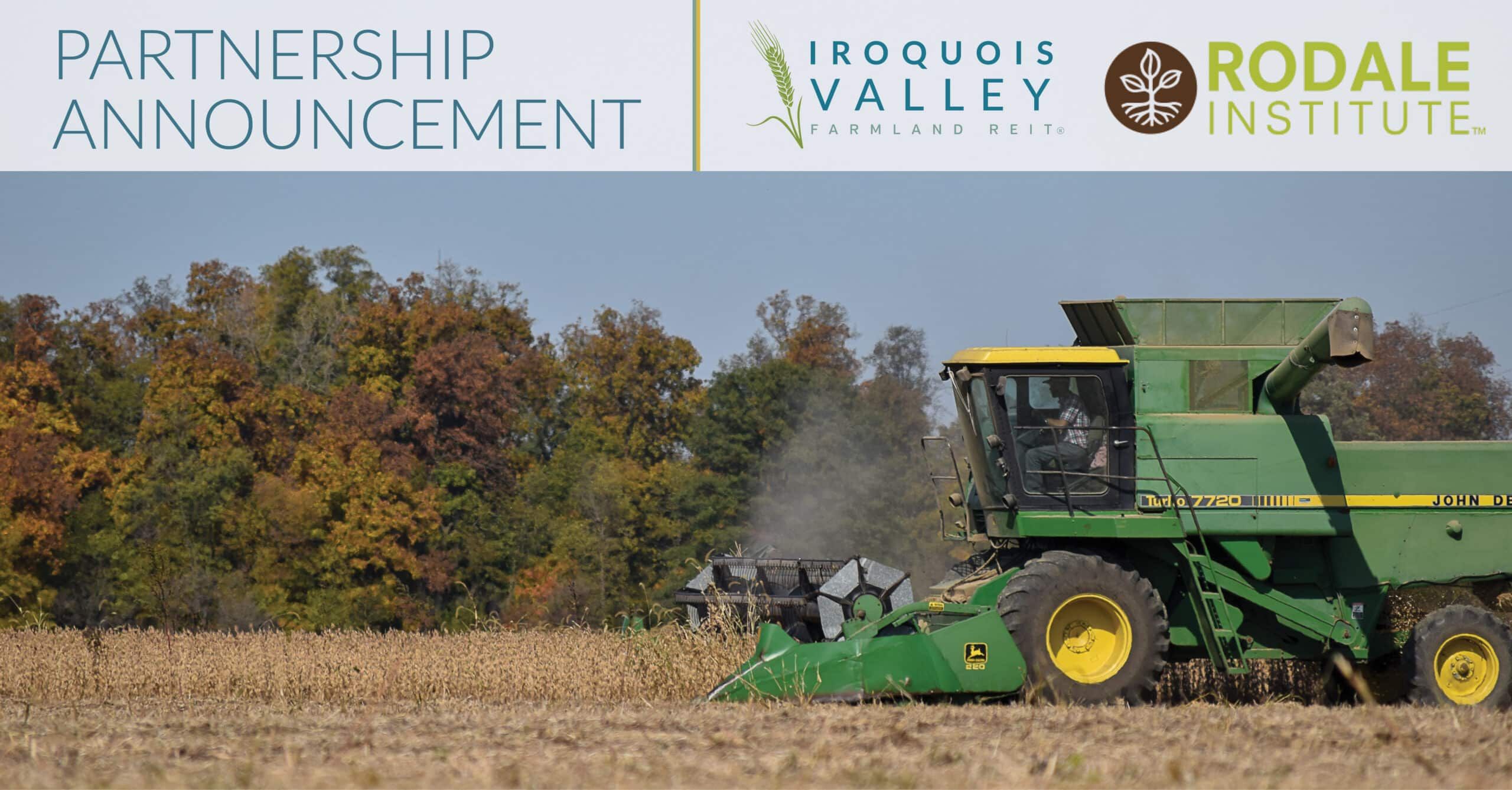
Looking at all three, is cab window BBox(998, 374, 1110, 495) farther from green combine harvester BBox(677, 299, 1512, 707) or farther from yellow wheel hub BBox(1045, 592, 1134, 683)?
yellow wheel hub BBox(1045, 592, 1134, 683)

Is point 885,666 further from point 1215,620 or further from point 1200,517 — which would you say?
point 1200,517

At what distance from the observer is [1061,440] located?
11734 millimetres

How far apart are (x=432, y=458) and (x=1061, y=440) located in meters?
33.6

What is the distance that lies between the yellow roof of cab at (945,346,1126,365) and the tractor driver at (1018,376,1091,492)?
0.52 ft

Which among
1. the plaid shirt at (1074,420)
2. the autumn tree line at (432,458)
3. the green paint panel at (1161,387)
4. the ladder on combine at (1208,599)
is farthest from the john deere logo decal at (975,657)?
the autumn tree line at (432,458)

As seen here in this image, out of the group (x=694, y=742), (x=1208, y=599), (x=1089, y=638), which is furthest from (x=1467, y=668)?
(x=694, y=742)

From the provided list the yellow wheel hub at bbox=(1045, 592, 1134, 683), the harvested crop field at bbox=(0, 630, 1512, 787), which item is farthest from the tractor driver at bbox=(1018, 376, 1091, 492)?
the harvested crop field at bbox=(0, 630, 1512, 787)

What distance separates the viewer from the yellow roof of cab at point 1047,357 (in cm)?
1167

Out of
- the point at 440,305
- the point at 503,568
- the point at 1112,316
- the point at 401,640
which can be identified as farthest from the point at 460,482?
the point at 1112,316

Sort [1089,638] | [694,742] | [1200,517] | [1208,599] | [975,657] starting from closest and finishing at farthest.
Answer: [694,742] < [975,657] < [1089,638] < [1208,599] < [1200,517]

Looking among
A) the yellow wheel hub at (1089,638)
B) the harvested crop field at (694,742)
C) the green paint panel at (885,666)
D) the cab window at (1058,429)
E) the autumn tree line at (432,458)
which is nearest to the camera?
the harvested crop field at (694,742)

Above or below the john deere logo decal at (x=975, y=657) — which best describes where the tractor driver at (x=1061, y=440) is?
above

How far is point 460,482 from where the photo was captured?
4194 cm

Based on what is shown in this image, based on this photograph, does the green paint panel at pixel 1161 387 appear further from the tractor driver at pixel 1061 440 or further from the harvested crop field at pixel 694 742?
the harvested crop field at pixel 694 742
